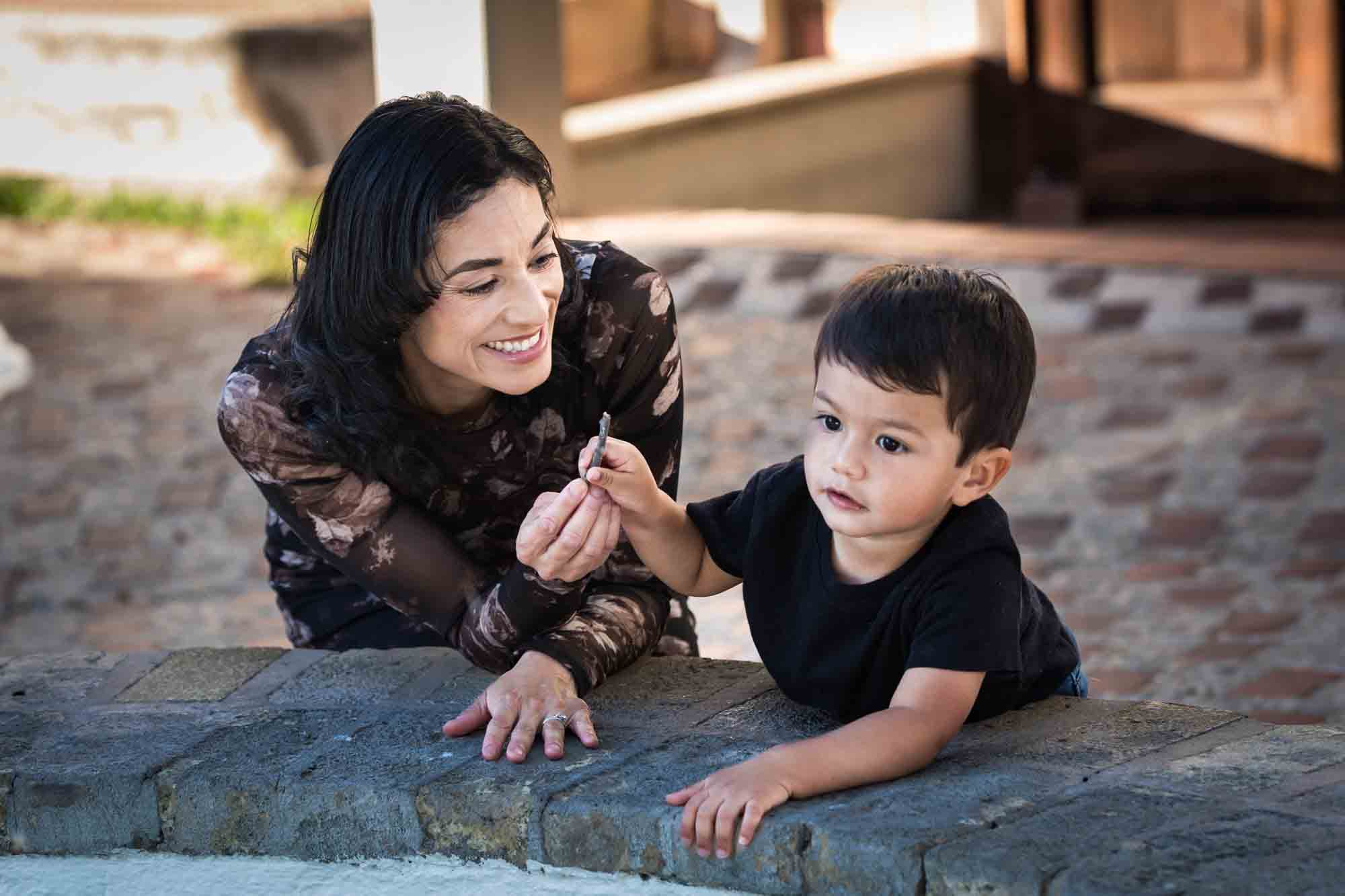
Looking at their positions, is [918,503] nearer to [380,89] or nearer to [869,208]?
[380,89]

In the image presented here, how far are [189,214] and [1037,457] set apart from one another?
3924 millimetres

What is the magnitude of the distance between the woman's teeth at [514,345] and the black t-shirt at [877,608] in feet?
0.98

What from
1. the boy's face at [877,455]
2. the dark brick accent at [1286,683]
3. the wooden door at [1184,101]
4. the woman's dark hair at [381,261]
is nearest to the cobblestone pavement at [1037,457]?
the dark brick accent at [1286,683]

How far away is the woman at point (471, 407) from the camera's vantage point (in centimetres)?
214

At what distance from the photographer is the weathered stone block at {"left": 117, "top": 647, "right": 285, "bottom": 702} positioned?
231cm

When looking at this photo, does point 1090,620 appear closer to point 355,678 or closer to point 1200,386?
point 1200,386

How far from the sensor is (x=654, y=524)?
2.15m

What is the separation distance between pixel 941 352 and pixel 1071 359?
12.1 ft

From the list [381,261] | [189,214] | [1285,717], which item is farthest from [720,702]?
[189,214]

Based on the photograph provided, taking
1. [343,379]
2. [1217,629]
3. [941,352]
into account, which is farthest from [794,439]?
[941,352]

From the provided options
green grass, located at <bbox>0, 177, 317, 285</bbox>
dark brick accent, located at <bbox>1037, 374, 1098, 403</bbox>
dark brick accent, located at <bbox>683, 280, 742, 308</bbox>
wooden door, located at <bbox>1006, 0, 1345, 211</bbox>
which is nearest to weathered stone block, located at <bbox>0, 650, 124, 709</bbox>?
dark brick accent, located at <bbox>1037, 374, 1098, 403</bbox>

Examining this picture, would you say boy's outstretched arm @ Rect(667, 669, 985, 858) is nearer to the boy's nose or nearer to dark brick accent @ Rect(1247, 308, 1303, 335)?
the boy's nose

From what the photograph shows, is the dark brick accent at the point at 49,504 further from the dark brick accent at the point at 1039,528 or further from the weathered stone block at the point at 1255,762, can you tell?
the weathered stone block at the point at 1255,762

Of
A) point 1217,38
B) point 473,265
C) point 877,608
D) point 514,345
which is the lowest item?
point 877,608
